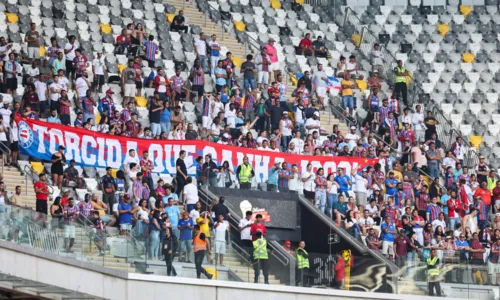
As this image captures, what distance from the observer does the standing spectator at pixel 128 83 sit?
36438mm

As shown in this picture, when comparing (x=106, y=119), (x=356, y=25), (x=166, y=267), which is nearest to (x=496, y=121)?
(x=356, y=25)

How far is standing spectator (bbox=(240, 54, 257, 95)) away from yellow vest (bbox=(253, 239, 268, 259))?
8.95 metres

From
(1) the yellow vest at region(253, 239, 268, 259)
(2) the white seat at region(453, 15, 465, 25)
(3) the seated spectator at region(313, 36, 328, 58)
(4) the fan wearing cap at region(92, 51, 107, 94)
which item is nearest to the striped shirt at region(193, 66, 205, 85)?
(4) the fan wearing cap at region(92, 51, 107, 94)

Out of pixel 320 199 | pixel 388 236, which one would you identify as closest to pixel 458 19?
pixel 320 199

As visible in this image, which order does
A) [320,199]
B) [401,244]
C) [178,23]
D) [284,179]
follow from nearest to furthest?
[401,244]
[320,199]
[284,179]
[178,23]

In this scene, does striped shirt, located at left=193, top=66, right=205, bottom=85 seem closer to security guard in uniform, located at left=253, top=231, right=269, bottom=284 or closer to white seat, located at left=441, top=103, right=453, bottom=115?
white seat, located at left=441, top=103, right=453, bottom=115

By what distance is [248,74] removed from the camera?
38.5 meters

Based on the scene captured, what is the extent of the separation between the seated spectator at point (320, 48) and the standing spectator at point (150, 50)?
17.9 ft

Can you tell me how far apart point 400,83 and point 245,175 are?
8.61 meters

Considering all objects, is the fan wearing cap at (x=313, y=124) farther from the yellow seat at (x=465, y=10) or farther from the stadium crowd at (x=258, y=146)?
the yellow seat at (x=465, y=10)

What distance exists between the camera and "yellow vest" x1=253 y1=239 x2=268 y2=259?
29500mm

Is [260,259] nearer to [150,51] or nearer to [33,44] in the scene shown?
[33,44]

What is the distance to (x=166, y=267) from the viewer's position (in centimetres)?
2881

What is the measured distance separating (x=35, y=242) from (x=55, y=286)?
0.86 m
